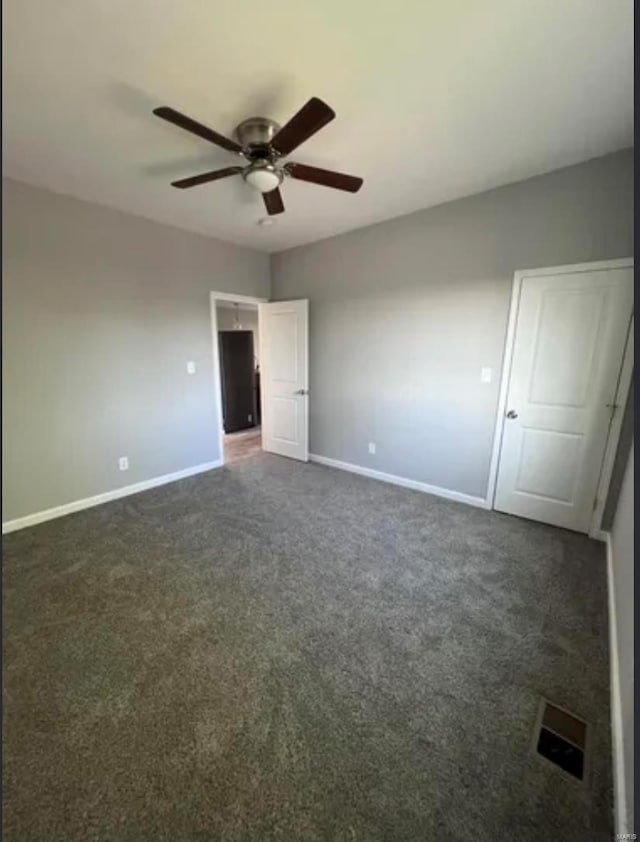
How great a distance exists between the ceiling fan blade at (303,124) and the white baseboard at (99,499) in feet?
10.3

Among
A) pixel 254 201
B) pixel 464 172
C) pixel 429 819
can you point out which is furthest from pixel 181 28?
pixel 429 819

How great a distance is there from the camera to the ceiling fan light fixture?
1.99 meters

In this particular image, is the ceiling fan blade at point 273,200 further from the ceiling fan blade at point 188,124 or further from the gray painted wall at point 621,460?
the gray painted wall at point 621,460

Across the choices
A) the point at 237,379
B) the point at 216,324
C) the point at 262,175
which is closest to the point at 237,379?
the point at 237,379

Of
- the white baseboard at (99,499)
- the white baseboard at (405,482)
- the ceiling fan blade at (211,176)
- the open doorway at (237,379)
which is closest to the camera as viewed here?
the ceiling fan blade at (211,176)

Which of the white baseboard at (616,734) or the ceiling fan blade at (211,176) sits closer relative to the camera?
the white baseboard at (616,734)

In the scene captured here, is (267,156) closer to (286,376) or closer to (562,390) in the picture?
(562,390)

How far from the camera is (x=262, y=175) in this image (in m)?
2.01

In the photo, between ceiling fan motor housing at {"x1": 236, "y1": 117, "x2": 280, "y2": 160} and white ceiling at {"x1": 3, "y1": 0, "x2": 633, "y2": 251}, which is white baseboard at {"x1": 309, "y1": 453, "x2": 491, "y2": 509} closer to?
white ceiling at {"x1": 3, "y1": 0, "x2": 633, "y2": 251}

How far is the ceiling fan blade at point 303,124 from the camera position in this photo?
146 cm

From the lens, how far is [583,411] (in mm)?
2656

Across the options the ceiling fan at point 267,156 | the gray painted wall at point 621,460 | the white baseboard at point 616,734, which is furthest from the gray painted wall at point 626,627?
Answer: the ceiling fan at point 267,156

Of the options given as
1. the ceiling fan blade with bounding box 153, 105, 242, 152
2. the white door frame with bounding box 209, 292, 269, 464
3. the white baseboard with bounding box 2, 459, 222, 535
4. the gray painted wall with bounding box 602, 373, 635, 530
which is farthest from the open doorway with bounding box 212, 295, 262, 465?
the gray painted wall with bounding box 602, 373, 635, 530

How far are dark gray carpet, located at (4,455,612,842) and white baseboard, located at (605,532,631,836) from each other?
36mm
